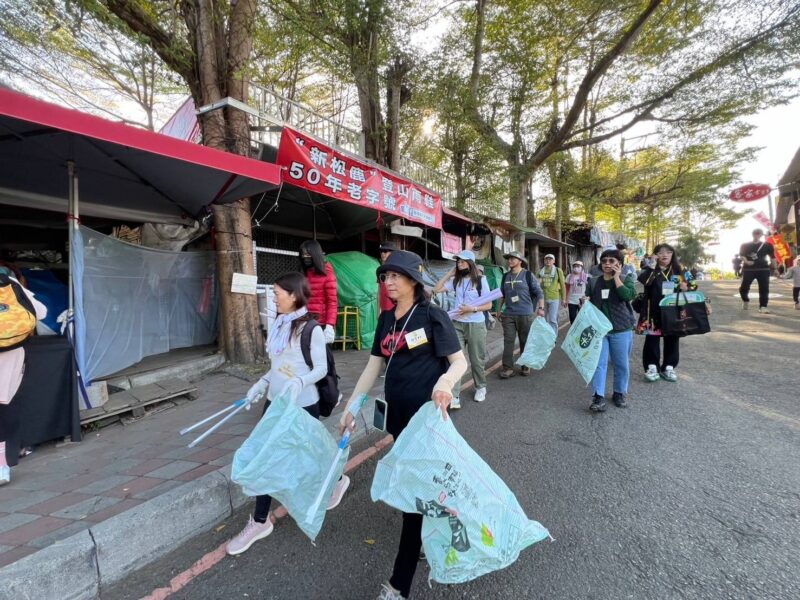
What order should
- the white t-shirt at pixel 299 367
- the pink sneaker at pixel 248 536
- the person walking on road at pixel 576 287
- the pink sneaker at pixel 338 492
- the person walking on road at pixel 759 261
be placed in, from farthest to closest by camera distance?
the person walking on road at pixel 759 261 < the person walking on road at pixel 576 287 < the pink sneaker at pixel 338 492 < the white t-shirt at pixel 299 367 < the pink sneaker at pixel 248 536

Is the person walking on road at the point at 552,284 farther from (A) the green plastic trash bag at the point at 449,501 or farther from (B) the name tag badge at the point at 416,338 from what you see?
(A) the green plastic trash bag at the point at 449,501

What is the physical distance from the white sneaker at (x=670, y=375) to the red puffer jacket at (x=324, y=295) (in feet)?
14.8

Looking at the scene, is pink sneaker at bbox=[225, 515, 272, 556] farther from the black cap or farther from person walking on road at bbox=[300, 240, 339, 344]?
person walking on road at bbox=[300, 240, 339, 344]

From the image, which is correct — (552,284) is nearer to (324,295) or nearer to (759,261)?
(324,295)

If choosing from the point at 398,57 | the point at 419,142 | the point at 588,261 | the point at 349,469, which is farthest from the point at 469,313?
the point at 588,261

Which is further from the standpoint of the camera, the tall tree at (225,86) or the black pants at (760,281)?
the black pants at (760,281)

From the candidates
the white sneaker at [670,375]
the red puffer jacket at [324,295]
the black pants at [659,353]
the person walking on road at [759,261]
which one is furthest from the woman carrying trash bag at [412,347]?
the person walking on road at [759,261]

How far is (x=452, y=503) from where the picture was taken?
5.10 ft

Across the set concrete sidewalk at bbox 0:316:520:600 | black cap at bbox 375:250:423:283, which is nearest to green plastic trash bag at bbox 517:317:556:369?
concrete sidewalk at bbox 0:316:520:600

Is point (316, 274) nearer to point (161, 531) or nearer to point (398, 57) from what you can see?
point (161, 531)

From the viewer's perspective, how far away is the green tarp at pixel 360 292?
773 centimetres

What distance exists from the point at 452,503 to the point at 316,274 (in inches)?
125

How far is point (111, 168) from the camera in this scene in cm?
432

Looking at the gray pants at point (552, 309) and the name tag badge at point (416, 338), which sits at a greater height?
the name tag badge at point (416, 338)
